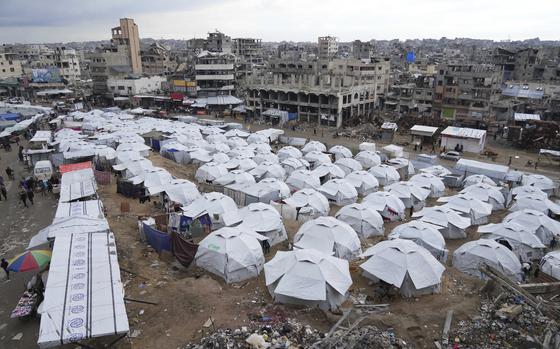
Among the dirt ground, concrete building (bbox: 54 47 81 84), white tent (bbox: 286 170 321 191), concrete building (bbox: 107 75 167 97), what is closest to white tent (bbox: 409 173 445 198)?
white tent (bbox: 286 170 321 191)

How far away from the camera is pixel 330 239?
14.3m

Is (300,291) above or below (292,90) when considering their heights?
below

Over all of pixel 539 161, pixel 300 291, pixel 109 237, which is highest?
pixel 109 237

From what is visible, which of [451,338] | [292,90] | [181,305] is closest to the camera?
[451,338]

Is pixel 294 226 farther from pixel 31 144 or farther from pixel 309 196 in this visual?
pixel 31 144

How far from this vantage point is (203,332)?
905cm

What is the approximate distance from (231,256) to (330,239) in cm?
409

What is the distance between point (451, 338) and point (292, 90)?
143 ft

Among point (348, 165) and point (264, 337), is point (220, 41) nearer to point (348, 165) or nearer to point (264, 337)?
point (348, 165)

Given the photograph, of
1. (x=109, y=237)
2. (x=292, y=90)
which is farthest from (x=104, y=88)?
(x=109, y=237)

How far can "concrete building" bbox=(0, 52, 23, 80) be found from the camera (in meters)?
73.2

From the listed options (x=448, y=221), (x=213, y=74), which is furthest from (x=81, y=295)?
(x=213, y=74)

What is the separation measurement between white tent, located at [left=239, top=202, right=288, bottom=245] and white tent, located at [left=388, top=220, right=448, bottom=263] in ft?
14.7

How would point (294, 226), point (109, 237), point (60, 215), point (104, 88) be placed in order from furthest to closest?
point (104, 88) < point (294, 226) < point (60, 215) < point (109, 237)
